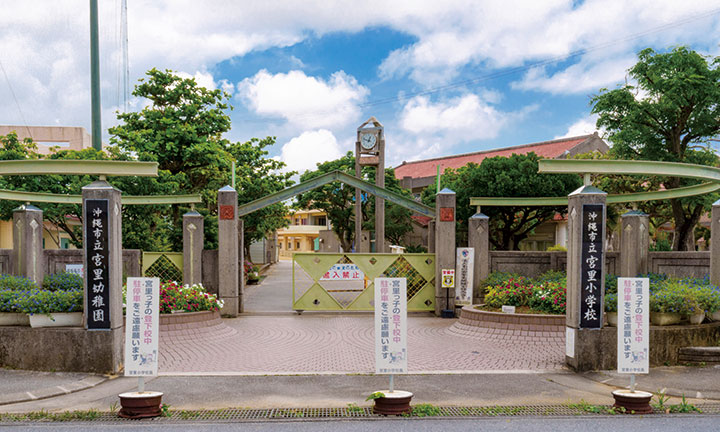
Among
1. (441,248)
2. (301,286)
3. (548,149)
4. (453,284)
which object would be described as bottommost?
(301,286)

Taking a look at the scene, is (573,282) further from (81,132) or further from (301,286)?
(81,132)

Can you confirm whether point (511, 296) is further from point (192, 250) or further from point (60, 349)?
point (60, 349)

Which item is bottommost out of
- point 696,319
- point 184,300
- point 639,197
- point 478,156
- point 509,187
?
point 184,300

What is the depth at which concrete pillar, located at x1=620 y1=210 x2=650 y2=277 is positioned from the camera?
15.0 meters

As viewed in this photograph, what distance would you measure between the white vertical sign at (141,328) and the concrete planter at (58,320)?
2.41 meters

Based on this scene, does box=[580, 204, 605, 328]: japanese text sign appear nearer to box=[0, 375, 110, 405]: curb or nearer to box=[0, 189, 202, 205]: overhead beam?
box=[0, 375, 110, 405]: curb

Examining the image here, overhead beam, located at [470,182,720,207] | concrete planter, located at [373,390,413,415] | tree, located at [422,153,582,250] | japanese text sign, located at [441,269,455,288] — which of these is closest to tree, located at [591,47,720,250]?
tree, located at [422,153,582,250]

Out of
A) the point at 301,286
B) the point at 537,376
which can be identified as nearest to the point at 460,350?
the point at 537,376

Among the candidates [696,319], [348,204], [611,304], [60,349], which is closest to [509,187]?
[348,204]

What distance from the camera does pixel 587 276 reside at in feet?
27.8

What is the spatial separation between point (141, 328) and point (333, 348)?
184 inches

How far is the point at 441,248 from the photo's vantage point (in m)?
14.8

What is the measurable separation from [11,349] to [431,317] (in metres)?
10.1

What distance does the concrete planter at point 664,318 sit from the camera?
29.7 feet
